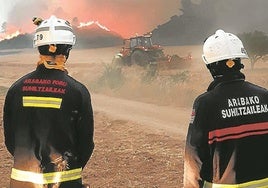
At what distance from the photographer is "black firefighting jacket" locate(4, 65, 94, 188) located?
10.3 feet

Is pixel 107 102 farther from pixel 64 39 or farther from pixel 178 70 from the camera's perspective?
pixel 64 39

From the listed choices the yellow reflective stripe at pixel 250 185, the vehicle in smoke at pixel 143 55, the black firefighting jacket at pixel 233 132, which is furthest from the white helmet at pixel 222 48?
the vehicle in smoke at pixel 143 55

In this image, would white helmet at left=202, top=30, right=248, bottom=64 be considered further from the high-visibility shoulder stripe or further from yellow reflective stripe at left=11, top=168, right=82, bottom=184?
yellow reflective stripe at left=11, top=168, right=82, bottom=184

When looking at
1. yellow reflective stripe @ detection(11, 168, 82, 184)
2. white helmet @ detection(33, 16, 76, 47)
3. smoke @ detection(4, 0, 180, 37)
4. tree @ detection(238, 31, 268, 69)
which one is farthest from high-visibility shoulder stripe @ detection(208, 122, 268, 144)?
smoke @ detection(4, 0, 180, 37)

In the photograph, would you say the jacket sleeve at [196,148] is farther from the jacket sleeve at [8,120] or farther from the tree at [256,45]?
the tree at [256,45]

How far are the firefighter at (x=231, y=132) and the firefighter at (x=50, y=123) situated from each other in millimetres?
861

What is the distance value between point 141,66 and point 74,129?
65.9 feet

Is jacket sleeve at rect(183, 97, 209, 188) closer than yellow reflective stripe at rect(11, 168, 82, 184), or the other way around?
jacket sleeve at rect(183, 97, 209, 188)

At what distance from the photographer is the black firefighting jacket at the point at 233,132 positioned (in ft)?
9.47

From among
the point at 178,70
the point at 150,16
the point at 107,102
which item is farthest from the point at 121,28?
the point at 107,102

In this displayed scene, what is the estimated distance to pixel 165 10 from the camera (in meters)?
41.2

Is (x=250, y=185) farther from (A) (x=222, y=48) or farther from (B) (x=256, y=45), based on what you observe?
(B) (x=256, y=45)

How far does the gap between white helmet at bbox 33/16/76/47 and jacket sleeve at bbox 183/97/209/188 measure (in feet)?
3.78

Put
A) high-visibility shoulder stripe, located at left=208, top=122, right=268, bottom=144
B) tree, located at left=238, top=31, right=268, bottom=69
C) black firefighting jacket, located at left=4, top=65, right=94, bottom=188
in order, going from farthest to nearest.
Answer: tree, located at left=238, top=31, right=268, bottom=69
black firefighting jacket, located at left=4, top=65, right=94, bottom=188
high-visibility shoulder stripe, located at left=208, top=122, right=268, bottom=144
